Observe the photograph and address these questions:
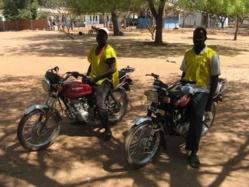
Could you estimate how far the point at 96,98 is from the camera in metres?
5.27

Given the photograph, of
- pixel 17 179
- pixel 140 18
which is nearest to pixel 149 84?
pixel 17 179

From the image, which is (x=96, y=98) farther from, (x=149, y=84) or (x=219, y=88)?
(x=149, y=84)

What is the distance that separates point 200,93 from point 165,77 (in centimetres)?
621

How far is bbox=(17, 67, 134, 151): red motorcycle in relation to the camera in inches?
189

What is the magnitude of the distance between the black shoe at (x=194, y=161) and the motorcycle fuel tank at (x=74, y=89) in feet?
5.81

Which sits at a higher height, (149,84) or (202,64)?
(202,64)

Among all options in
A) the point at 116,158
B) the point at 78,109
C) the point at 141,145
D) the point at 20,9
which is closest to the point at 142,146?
the point at 141,145

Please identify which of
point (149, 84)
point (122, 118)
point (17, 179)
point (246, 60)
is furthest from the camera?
point (246, 60)

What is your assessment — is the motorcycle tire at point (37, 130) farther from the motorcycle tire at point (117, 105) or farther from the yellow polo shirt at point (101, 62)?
the motorcycle tire at point (117, 105)

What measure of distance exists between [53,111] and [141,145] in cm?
136

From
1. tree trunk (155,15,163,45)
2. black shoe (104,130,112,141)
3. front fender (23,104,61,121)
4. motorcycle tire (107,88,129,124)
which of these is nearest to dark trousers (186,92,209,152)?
black shoe (104,130,112,141)

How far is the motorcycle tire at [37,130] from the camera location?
186 inches

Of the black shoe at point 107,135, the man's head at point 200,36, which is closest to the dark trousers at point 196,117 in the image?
the man's head at point 200,36

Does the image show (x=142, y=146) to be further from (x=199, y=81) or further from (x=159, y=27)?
(x=159, y=27)
